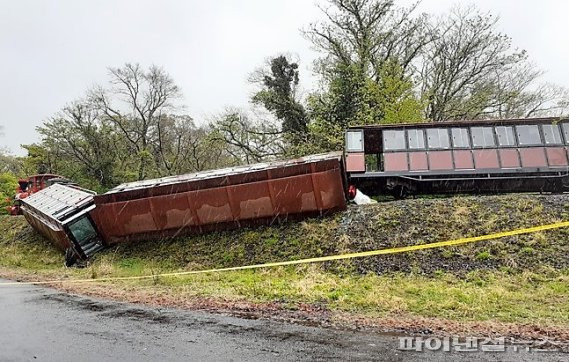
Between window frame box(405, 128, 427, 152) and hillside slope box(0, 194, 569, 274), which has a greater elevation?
window frame box(405, 128, 427, 152)

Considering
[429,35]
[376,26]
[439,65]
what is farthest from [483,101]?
[376,26]

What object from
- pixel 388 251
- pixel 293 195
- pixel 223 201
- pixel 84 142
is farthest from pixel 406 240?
pixel 84 142

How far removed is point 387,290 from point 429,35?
2368cm

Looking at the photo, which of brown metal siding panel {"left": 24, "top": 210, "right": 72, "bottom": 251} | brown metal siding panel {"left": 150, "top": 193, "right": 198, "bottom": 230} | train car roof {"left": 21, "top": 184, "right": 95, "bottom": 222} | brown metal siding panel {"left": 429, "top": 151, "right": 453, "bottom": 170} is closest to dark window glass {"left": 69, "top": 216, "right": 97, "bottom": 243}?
brown metal siding panel {"left": 24, "top": 210, "right": 72, "bottom": 251}

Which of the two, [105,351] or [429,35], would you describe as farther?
[429,35]

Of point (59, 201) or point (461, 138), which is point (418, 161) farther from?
point (59, 201)

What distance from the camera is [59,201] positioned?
15562 millimetres

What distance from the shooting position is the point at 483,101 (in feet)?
82.8

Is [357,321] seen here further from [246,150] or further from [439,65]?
[439,65]

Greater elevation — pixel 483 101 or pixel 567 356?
pixel 483 101

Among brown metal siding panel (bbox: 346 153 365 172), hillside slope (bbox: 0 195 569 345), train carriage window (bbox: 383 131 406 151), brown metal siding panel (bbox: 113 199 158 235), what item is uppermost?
train carriage window (bbox: 383 131 406 151)

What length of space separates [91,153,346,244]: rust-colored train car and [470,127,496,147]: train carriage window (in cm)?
567

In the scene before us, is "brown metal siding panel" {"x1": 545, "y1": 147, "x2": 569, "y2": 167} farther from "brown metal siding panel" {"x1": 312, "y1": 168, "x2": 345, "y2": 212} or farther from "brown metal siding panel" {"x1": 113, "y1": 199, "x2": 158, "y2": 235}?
"brown metal siding panel" {"x1": 113, "y1": 199, "x2": 158, "y2": 235}

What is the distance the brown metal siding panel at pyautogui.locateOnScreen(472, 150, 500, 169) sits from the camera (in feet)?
45.2
